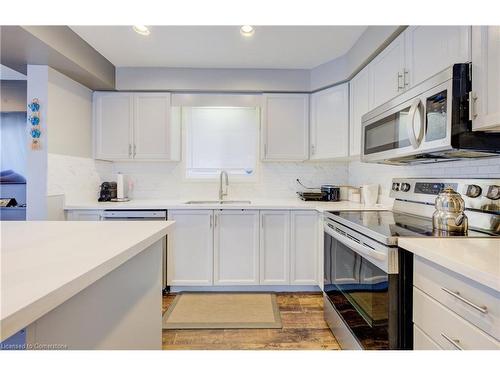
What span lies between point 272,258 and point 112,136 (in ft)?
7.16

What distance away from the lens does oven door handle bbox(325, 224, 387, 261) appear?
1275 mm

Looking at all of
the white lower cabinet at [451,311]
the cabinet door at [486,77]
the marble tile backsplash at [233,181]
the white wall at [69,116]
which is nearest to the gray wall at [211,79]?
the white wall at [69,116]

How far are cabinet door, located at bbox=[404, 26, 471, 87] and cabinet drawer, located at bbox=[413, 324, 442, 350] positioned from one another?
3.89 feet

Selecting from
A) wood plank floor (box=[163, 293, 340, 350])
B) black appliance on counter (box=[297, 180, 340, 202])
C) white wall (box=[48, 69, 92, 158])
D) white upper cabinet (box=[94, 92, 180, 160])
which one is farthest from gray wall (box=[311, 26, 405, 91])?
white wall (box=[48, 69, 92, 158])

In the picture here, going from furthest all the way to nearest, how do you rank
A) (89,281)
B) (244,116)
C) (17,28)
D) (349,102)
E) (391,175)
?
1. (244,116)
2. (349,102)
3. (391,175)
4. (17,28)
5. (89,281)

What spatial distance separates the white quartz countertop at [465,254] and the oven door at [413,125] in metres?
0.43

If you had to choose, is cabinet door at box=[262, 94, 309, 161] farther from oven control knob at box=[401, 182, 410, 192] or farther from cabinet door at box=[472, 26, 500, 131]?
cabinet door at box=[472, 26, 500, 131]

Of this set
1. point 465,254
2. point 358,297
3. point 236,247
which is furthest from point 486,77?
point 236,247

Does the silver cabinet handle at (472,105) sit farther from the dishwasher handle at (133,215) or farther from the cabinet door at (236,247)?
the dishwasher handle at (133,215)

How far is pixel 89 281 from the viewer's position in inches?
25.9

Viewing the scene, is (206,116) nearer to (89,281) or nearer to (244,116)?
(244,116)

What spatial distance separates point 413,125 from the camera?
1453mm

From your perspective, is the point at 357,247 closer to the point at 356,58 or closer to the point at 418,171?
the point at 418,171

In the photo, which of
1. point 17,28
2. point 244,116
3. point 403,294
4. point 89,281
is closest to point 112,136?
point 17,28
